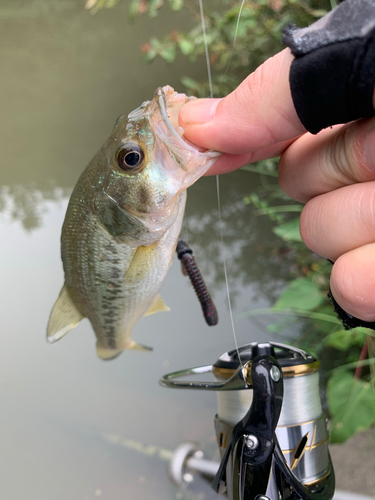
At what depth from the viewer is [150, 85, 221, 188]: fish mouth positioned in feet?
2.37

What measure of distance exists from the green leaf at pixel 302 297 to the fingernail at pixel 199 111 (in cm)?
133

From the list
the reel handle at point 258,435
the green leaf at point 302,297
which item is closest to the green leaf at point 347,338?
the green leaf at point 302,297

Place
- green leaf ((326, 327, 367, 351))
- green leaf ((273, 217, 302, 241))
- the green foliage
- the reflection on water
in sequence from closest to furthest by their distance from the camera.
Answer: the green foliage
green leaf ((273, 217, 302, 241))
green leaf ((326, 327, 367, 351))
the reflection on water

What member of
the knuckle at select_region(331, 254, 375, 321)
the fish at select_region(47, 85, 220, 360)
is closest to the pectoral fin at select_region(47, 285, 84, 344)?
the fish at select_region(47, 85, 220, 360)

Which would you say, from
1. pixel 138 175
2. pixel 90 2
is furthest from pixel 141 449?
pixel 90 2

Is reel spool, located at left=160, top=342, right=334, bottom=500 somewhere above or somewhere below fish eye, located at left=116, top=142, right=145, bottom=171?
below

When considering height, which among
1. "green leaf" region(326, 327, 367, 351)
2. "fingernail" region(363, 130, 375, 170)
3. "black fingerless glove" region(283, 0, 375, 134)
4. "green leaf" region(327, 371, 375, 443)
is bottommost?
"green leaf" region(327, 371, 375, 443)

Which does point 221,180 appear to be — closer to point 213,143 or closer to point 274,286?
point 274,286

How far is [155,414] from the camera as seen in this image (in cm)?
193

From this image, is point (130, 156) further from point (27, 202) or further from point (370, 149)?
point (27, 202)

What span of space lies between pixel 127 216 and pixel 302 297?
1322 millimetres

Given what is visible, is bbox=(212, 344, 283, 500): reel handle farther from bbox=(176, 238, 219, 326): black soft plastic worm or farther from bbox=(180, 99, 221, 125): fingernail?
bbox=(180, 99, 221, 125): fingernail

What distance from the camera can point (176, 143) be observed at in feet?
2.39

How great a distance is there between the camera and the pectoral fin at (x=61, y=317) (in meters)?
1.00
